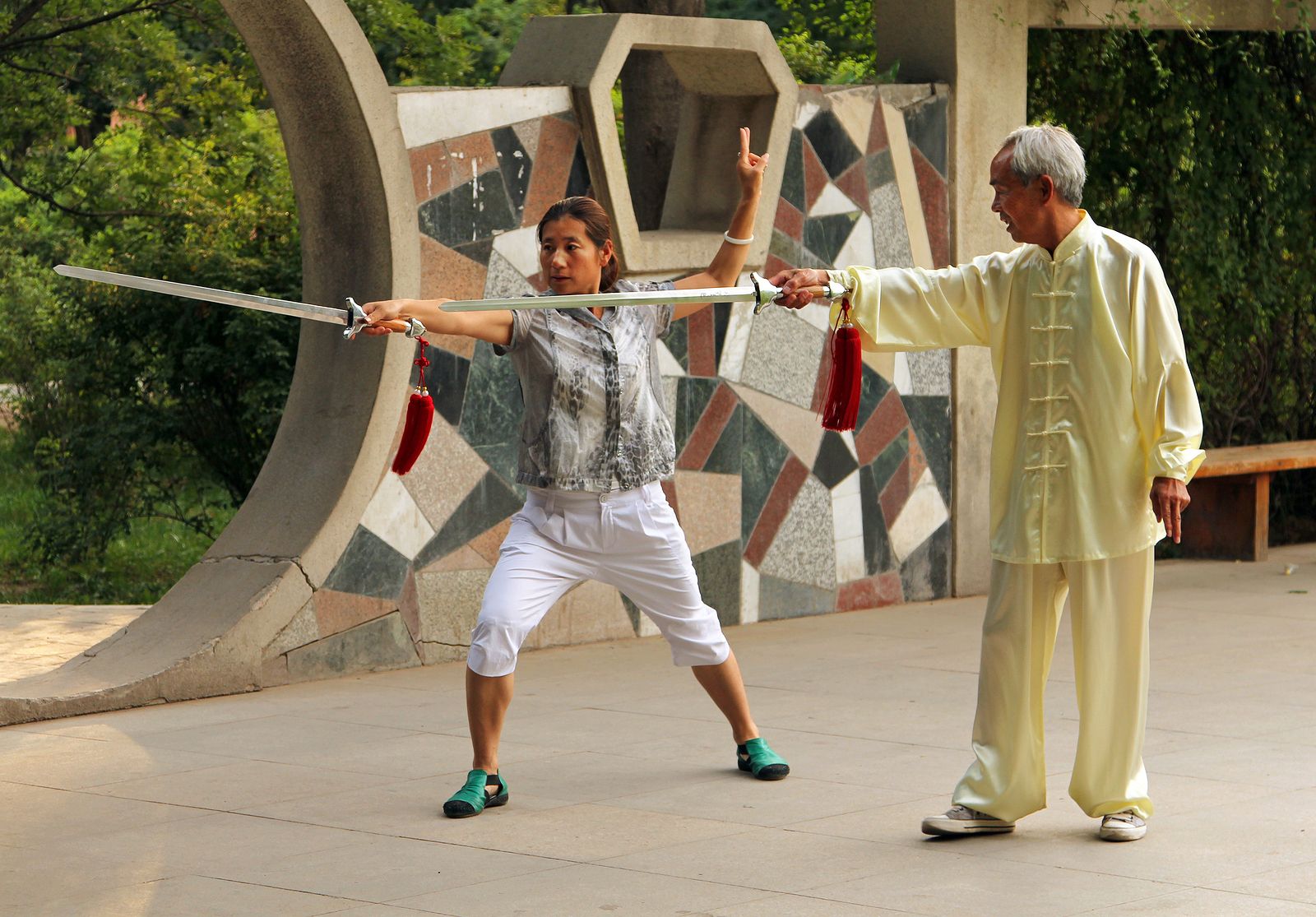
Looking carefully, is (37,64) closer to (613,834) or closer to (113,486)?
(113,486)

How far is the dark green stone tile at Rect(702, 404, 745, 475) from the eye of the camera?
880cm

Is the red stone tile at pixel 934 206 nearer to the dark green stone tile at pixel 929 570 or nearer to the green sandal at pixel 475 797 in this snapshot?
the dark green stone tile at pixel 929 570

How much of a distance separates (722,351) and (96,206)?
8.00m

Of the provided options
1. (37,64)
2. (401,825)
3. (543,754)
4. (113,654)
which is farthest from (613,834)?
(37,64)

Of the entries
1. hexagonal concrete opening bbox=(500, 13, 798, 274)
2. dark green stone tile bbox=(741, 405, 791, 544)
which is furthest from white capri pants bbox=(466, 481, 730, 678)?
dark green stone tile bbox=(741, 405, 791, 544)

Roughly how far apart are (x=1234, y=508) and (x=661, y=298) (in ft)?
24.0

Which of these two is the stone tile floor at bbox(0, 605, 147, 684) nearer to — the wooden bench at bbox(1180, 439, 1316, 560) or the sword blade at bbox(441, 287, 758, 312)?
the sword blade at bbox(441, 287, 758, 312)

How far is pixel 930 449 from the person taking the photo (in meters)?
9.76

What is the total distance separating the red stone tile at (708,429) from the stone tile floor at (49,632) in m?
2.66

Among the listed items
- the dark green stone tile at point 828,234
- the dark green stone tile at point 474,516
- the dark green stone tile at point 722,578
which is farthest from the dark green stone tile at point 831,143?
the dark green stone tile at point 474,516

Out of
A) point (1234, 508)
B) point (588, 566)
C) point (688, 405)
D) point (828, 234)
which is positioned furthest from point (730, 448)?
point (1234, 508)

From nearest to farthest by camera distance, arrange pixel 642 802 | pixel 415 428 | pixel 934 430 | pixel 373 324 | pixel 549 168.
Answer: pixel 373 324 < pixel 415 428 < pixel 642 802 < pixel 549 168 < pixel 934 430

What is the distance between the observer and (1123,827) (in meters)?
4.96

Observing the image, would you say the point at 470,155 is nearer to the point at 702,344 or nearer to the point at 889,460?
the point at 702,344
